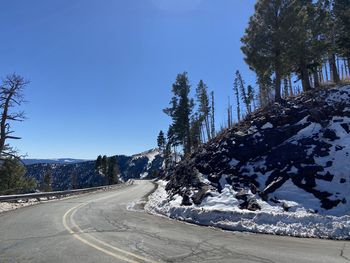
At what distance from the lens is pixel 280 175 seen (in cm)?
1889

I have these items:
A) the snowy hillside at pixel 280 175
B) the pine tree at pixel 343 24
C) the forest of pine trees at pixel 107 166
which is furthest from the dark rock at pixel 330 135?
the forest of pine trees at pixel 107 166

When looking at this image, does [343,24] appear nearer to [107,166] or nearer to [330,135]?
[330,135]

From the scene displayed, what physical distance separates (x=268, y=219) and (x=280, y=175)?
20.2 feet

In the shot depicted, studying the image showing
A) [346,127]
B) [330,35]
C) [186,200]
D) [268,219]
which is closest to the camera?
[268,219]

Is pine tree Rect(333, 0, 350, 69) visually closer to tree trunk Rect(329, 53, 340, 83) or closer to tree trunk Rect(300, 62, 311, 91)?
tree trunk Rect(329, 53, 340, 83)

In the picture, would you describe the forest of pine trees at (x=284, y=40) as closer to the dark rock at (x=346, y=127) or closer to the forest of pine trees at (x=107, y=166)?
the dark rock at (x=346, y=127)

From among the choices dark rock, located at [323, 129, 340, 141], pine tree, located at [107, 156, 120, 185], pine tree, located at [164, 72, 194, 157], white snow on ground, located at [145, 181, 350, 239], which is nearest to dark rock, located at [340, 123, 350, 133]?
dark rock, located at [323, 129, 340, 141]

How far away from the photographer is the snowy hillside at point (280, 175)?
523 inches

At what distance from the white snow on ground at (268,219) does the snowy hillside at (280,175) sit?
3 cm

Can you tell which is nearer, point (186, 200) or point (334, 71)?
point (186, 200)

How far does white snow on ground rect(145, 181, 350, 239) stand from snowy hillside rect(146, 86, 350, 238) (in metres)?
0.03

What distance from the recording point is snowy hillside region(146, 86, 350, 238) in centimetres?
1330

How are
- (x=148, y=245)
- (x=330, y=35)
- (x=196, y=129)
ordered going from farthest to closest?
(x=196, y=129), (x=330, y=35), (x=148, y=245)

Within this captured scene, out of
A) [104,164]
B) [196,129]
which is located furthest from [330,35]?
[104,164]
